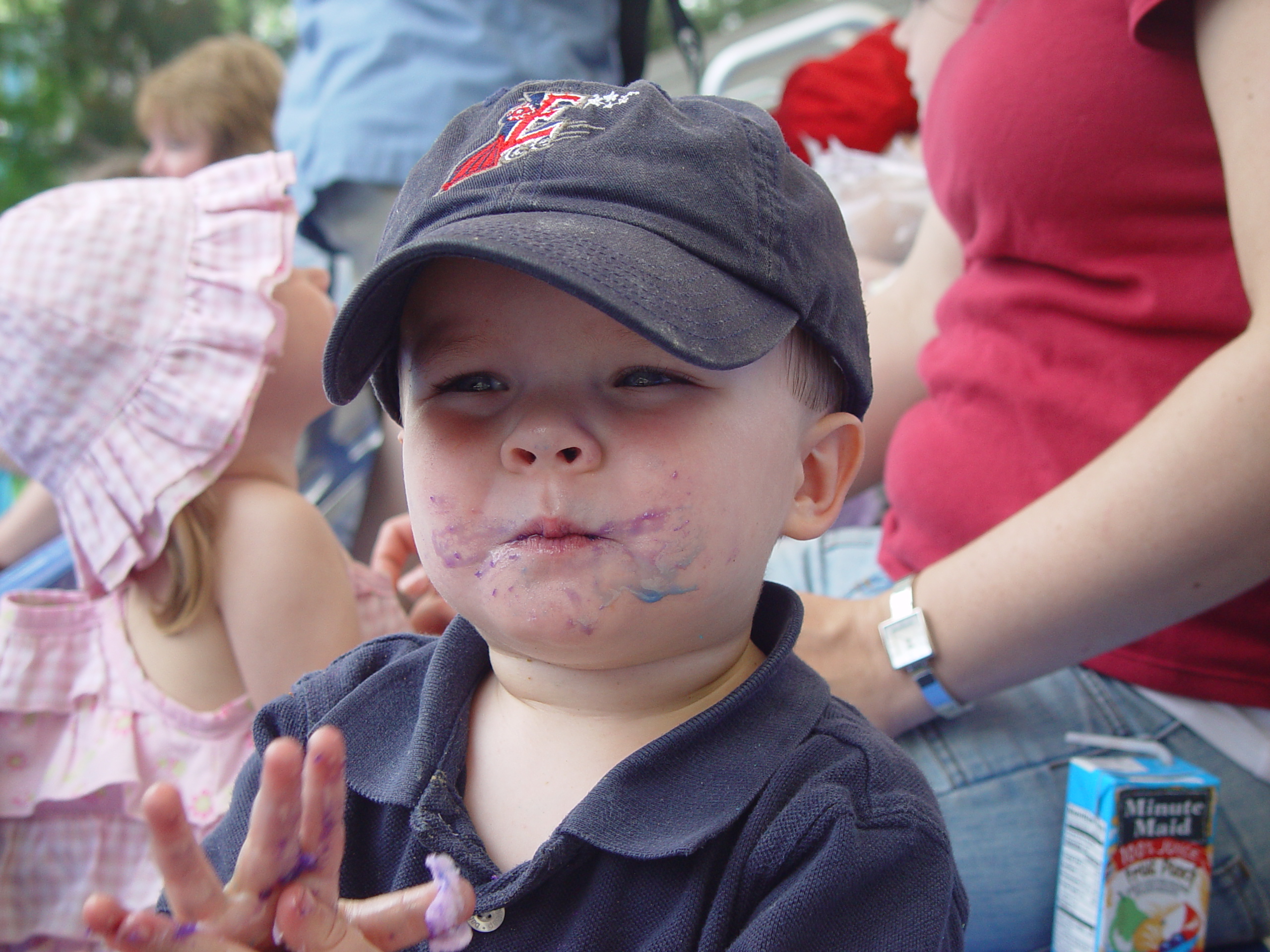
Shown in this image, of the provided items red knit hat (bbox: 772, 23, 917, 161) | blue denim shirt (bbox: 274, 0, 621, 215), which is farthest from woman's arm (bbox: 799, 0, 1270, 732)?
red knit hat (bbox: 772, 23, 917, 161)

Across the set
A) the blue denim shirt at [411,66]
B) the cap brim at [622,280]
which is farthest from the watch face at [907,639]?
the blue denim shirt at [411,66]

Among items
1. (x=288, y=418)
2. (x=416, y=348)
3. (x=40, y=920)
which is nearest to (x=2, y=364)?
(x=288, y=418)

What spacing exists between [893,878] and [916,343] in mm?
1127

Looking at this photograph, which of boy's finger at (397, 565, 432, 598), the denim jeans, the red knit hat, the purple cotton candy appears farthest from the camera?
the red knit hat

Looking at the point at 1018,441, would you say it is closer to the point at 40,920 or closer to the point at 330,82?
the point at 40,920

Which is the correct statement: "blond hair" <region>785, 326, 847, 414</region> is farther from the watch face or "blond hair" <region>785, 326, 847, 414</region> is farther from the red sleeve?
the red sleeve

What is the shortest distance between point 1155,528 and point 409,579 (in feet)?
3.22

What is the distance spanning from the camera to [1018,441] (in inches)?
45.1

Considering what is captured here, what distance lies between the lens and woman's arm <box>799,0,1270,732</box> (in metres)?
0.87

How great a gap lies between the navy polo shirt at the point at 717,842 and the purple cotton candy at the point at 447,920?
5 centimetres

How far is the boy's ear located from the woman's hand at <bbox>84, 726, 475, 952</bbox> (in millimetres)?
404

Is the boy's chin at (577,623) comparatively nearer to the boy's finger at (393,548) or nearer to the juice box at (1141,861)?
the juice box at (1141,861)

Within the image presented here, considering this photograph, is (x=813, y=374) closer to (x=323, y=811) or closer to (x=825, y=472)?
(x=825, y=472)

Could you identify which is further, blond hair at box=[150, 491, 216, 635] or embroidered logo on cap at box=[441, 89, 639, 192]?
blond hair at box=[150, 491, 216, 635]
